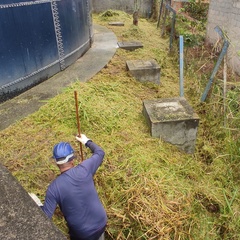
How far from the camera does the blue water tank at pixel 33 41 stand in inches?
196

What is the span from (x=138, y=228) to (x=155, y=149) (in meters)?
1.57

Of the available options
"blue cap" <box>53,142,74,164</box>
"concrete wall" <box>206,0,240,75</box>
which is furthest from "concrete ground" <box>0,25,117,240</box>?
"concrete wall" <box>206,0,240,75</box>

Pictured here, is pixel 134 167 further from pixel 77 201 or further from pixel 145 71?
pixel 145 71

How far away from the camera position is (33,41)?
5578 millimetres

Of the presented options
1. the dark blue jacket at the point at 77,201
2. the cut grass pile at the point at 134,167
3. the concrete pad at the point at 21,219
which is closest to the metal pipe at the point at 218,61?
the cut grass pile at the point at 134,167

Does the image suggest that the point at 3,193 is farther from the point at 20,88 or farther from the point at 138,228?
the point at 20,88

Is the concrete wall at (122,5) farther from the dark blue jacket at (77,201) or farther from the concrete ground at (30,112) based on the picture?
the dark blue jacket at (77,201)

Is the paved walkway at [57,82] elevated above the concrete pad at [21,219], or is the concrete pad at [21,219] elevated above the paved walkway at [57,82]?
the concrete pad at [21,219]

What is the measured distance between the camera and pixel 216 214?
3.32 meters

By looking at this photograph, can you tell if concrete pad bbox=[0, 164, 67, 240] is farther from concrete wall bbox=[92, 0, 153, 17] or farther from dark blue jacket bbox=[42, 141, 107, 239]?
concrete wall bbox=[92, 0, 153, 17]

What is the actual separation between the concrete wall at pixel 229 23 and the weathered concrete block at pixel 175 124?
2.38 metres

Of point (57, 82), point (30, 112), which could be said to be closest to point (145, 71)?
point (57, 82)

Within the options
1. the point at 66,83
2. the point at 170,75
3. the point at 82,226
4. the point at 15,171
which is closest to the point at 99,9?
the point at 170,75

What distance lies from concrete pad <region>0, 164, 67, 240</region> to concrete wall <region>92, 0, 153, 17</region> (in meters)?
15.9
